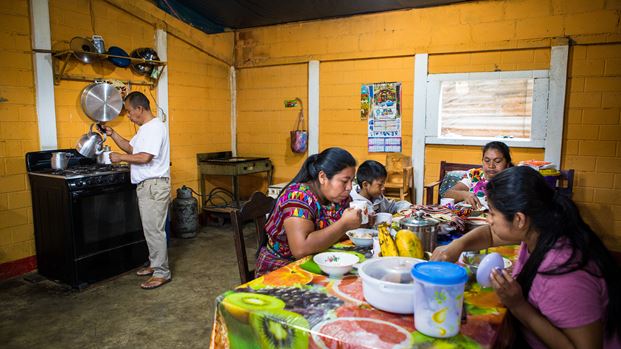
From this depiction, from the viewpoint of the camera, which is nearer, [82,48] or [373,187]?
[373,187]

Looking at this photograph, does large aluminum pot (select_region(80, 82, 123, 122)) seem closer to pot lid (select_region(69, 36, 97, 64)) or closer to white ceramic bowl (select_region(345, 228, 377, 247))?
pot lid (select_region(69, 36, 97, 64))

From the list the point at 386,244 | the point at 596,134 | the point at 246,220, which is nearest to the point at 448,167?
the point at 596,134

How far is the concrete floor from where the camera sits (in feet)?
8.87

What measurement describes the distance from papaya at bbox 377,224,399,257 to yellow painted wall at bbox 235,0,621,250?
11.5 ft

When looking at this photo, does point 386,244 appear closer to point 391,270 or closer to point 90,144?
point 391,270

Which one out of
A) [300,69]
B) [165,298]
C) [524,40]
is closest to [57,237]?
[165,298]

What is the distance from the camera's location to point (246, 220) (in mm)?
2129

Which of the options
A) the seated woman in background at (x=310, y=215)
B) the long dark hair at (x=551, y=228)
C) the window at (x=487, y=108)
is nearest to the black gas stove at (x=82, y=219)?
the seated woman in background at (x=310, y=215)

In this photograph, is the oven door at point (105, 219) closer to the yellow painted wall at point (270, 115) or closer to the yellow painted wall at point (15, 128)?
the yellow painted wall at point (15, 128)

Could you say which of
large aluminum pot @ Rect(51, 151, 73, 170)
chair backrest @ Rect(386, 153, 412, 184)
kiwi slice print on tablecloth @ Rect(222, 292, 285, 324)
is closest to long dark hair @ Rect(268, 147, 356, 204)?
kiwi slice print on tablecloth @ Rect(222, 292, 285, 324)

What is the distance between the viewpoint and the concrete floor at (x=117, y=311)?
8.87 ft

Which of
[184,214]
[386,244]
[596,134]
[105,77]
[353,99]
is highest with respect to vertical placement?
[105,77]

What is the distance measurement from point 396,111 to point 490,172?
6.58 ft

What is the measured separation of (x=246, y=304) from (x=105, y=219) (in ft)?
9.53
